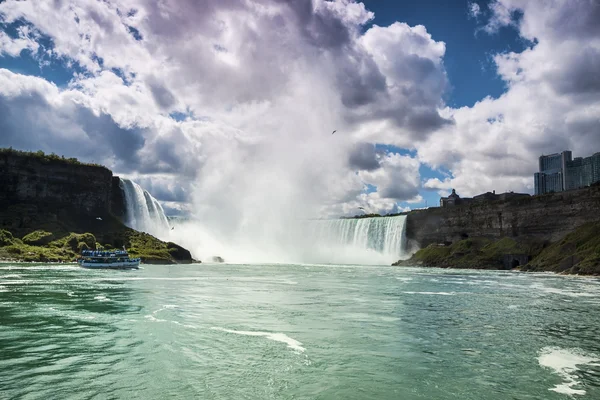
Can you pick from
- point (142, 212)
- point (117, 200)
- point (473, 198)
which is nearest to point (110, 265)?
point (142, 212)

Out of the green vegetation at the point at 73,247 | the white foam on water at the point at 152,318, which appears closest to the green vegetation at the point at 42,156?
the green vegetation at the point at 73,247

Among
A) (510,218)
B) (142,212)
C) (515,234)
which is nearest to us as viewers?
(515,234)

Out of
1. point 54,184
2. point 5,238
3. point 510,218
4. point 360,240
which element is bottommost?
point 5,238

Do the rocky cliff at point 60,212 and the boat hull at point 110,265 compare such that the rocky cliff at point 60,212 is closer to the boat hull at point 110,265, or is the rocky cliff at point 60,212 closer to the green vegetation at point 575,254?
the boat hull at point 110,265

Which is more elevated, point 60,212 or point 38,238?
point 60,212

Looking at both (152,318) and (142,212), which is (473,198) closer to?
(142,212)

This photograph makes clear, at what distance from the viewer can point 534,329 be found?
19.9 metres

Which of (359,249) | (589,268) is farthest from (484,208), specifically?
(589,268)

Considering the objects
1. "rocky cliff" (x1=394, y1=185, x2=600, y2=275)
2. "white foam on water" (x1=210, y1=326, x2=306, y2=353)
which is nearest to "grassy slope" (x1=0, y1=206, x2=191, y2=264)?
"rocky cliff" (x1=394, y1=185, x2=600, y2=275)

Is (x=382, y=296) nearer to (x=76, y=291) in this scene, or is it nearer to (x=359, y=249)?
(x=76, y=291)

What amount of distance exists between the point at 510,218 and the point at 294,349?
8845 centimetres

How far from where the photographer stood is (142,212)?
12119cm

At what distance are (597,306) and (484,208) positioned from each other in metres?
76.3

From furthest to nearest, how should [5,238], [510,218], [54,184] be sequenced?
[54,184], [510,218], [5,238]
